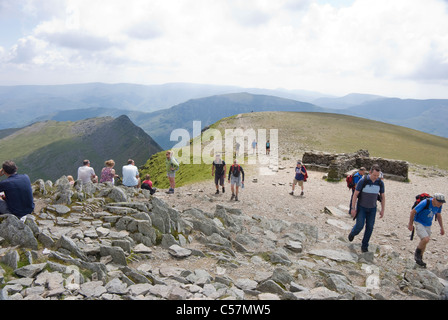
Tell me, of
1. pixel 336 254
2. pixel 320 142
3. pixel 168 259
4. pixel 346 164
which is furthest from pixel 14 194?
pixel 320 142

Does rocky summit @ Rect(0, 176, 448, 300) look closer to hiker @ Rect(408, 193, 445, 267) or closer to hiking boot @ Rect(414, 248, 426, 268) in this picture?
hiking boot @ Rect(414, 248, 426, 268)

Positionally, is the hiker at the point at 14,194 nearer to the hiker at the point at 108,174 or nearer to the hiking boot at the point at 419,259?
the hiker at the point at 108,174

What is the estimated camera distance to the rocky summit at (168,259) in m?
6.21

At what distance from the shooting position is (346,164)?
93.2 feet

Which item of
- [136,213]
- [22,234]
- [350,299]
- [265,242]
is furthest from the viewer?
[265,242]

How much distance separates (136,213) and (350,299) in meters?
7.33

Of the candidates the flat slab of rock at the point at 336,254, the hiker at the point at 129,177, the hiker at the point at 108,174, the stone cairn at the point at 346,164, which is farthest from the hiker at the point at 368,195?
the stone cairn at the point at 346,164

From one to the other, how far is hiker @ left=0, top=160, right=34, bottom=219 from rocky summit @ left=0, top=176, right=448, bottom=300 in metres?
0.36

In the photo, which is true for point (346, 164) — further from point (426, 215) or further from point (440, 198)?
point (440, 198)

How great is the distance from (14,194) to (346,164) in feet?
90.8

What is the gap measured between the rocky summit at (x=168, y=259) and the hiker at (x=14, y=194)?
0.36 m

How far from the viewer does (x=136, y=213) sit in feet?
33.4

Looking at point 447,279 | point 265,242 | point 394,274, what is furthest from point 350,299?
point 447,279

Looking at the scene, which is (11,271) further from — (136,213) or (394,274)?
(394,274)
